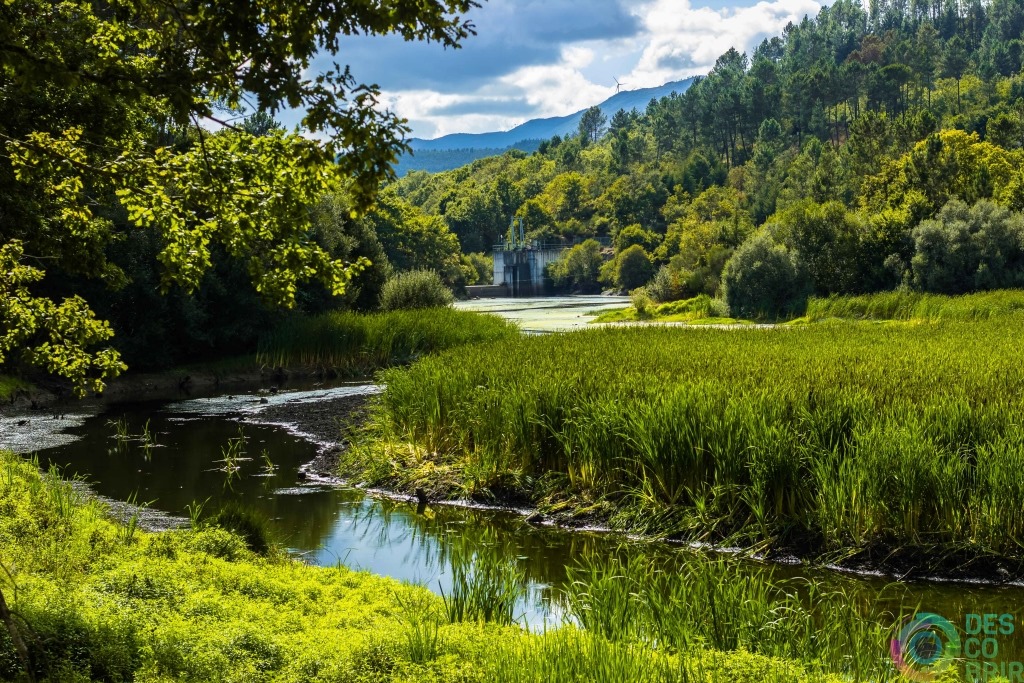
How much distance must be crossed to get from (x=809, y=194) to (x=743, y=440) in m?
85.0

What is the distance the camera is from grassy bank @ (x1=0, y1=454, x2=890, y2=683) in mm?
5996

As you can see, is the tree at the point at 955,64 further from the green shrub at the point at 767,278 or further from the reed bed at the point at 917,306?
the reed bed at the point at 917,306

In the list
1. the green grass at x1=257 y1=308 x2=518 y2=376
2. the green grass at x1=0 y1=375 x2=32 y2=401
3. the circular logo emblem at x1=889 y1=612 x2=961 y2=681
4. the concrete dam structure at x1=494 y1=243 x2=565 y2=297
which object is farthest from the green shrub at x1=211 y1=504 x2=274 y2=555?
the concrete dam structure at x1=494 y1=243 x2=565 y2=297

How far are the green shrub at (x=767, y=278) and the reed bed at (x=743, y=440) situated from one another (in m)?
27.7

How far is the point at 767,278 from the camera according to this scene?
48.2m

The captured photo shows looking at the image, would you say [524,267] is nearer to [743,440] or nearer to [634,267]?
[634,267]

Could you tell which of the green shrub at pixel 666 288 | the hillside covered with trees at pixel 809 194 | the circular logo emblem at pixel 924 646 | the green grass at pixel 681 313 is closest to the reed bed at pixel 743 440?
the circular logo emblem at pixel 924 646

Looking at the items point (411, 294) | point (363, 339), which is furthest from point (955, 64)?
point (363, 339)

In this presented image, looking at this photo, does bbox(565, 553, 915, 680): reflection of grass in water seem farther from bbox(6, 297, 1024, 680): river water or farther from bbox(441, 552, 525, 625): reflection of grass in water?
bbox(441, 552, 525, 625): reflection of grass in water

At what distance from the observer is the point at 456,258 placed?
357 ft

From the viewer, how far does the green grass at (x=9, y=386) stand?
89.1 ft

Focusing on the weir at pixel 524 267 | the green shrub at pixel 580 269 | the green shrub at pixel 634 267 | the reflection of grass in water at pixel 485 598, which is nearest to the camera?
the reflection of grass in water at pixel 485 598

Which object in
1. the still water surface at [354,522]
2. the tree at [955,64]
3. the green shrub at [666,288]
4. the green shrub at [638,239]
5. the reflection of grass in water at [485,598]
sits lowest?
the still water surface at [354,522]

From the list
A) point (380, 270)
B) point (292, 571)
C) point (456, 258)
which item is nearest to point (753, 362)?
point (292, 571)
